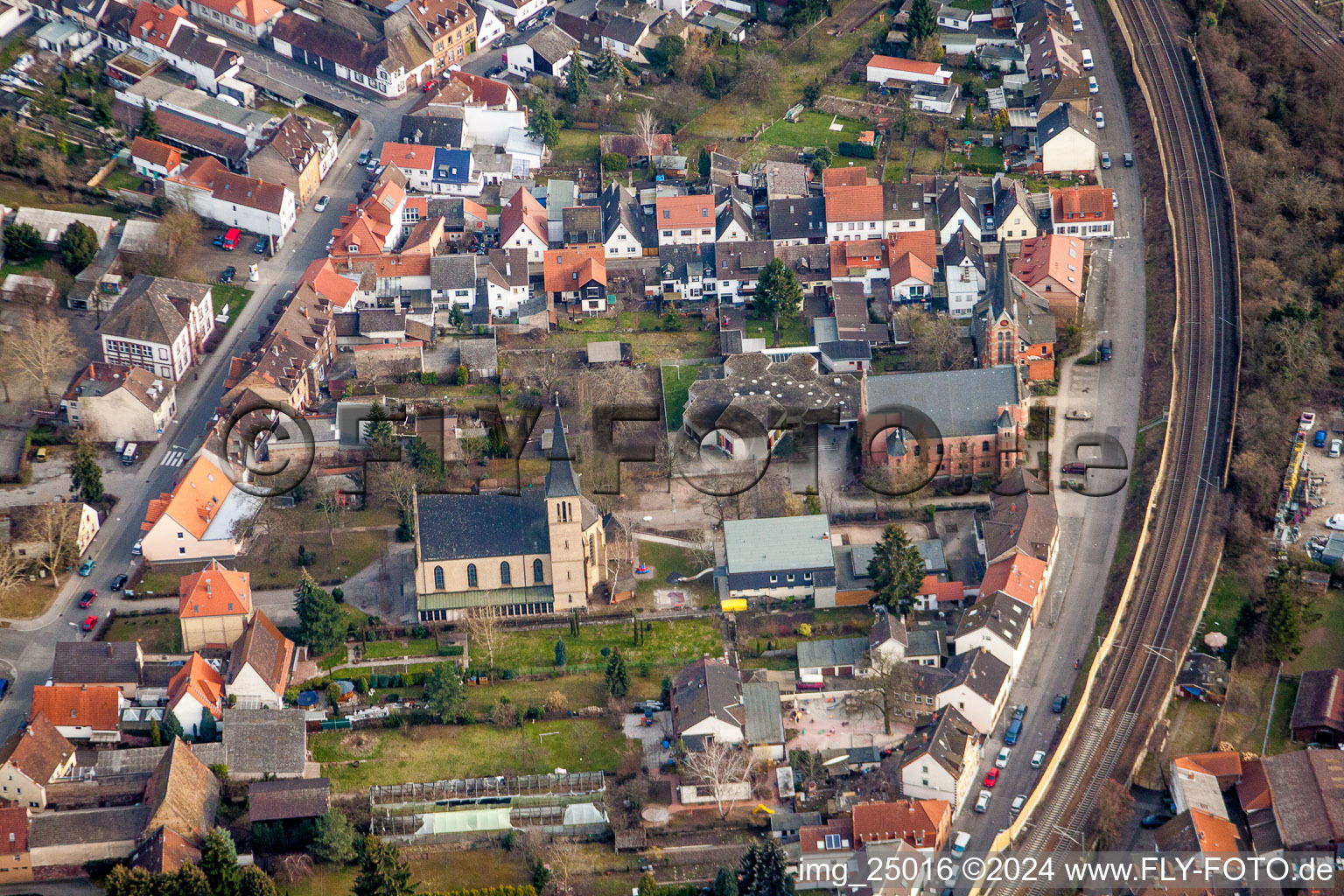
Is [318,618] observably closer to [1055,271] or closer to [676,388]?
[676,388]

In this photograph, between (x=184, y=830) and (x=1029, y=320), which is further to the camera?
(x=1029, y=320)

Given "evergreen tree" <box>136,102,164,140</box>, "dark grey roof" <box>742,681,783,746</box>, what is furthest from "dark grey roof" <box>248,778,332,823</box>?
"evergreen tree" <box>136,102,164,140</box>

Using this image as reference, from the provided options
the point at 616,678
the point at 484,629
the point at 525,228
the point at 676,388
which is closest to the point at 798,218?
the point at 676,388

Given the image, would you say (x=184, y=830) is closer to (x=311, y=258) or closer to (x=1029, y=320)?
(x=311, y=258)

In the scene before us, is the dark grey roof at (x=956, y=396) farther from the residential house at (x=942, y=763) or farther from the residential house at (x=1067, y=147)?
the residential house at (x=1067, y=147)

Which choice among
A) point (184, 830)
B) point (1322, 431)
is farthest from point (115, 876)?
point (1322, 431)

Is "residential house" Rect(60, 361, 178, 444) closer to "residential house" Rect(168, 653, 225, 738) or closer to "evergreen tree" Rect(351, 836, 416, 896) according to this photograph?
"residential house" Rect(168, 653, 225, 738)
